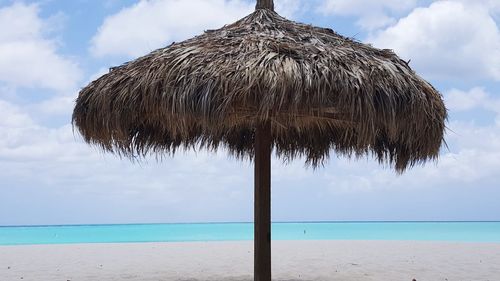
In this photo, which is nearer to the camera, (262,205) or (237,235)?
(262,205)

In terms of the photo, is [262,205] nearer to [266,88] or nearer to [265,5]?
[266,88]

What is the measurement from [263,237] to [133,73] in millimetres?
1628

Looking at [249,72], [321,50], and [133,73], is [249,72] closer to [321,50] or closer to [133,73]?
[321,50]

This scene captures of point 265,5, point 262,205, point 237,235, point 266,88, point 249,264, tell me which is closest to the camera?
point 266,88

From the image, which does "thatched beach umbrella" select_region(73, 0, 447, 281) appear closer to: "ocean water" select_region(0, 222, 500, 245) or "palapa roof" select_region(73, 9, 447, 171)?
"palapa roof" select_region(73, 9, 447, 171)

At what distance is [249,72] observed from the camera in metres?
3.67

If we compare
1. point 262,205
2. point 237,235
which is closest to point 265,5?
point 262,205

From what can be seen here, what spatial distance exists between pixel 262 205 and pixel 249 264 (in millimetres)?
3526

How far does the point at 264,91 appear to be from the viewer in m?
3.62

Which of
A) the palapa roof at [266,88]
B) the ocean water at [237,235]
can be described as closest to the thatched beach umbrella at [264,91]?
the palapa roof at [266,88]

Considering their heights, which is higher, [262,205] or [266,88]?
[266,88]

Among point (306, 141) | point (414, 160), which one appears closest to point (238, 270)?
point (306, 141)

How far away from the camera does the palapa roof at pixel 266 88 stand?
144 inches

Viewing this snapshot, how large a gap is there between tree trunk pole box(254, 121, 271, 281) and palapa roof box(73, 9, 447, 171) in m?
0.34
